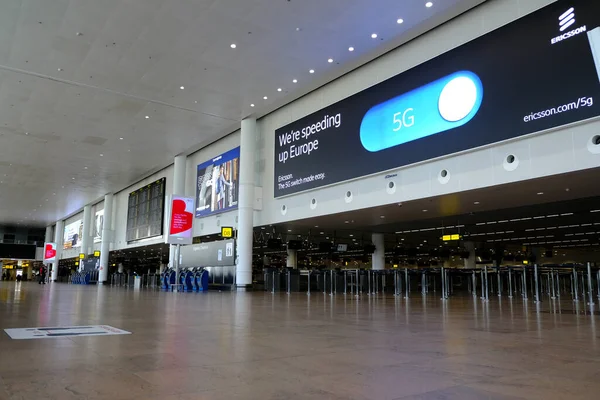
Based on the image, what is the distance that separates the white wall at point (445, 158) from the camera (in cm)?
988

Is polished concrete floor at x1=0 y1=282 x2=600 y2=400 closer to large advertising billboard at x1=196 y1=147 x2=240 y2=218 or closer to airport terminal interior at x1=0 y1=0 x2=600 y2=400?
airport terminal interior at x1=0 y1=0 x2=600 y2=400

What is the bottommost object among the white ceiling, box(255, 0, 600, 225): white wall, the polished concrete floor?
the polished concrete floor

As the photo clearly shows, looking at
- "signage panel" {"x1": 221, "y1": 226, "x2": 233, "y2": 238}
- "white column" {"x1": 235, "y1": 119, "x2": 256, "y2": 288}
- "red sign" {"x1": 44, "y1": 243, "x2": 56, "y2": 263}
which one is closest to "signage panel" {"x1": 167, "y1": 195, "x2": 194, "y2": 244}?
"signage panel" {"x1": 221, "y1": 226, "x2": 233, "y2": 238}

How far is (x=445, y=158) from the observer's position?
12.3 metres

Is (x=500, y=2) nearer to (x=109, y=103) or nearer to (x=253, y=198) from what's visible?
(x=253, y=198)

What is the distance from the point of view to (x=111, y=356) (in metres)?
3.38

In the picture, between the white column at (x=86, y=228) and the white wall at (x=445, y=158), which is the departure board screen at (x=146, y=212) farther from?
the white wall at (x=445, y=158)

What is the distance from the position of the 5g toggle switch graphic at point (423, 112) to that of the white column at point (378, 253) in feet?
35.7

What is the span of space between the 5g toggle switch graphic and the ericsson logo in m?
2.02

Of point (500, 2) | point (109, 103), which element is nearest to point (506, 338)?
point (500, 2)

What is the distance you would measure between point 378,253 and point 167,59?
14.8 metres

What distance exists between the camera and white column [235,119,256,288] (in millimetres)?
19031

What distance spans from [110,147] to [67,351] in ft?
76.9

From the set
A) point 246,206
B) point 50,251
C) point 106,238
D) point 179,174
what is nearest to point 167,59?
point 246,206
